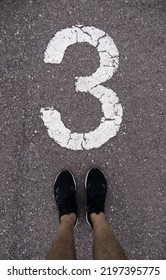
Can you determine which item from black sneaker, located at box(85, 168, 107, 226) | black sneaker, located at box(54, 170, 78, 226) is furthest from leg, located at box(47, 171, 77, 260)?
black sneaker, located at box(85, 168, 107, 226)

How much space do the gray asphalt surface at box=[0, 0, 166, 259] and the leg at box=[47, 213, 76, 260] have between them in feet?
0.92

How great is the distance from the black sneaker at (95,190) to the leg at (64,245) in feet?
0.78

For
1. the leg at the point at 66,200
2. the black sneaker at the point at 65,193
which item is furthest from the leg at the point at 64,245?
the black sneaker at the point at 65,193

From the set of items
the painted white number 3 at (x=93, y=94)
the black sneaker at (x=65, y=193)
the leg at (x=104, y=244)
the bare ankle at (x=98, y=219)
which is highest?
the painted white number 3 at (x=93, y=94)

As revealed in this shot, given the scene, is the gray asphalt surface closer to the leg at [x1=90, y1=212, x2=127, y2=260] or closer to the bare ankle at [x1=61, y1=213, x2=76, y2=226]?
the bare ankle at [x1=61, y1=213, x2=76, y2=226]

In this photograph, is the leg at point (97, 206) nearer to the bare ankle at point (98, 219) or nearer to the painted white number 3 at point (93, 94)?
the bare ankle at point (98, 219)

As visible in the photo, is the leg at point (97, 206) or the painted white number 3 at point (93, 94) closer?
the leg at point (97, 206)

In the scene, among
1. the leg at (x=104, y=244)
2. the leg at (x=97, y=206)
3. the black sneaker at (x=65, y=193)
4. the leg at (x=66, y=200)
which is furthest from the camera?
the black sneaker at (x=65, y=193)

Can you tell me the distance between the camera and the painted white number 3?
3336mm

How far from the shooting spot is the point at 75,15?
3.35 metres

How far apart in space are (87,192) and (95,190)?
76mm

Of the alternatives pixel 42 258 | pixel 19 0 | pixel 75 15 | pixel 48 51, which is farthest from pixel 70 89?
pixel 42 258

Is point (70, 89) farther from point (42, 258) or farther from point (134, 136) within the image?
point (42, 258)

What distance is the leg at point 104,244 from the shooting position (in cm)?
266
